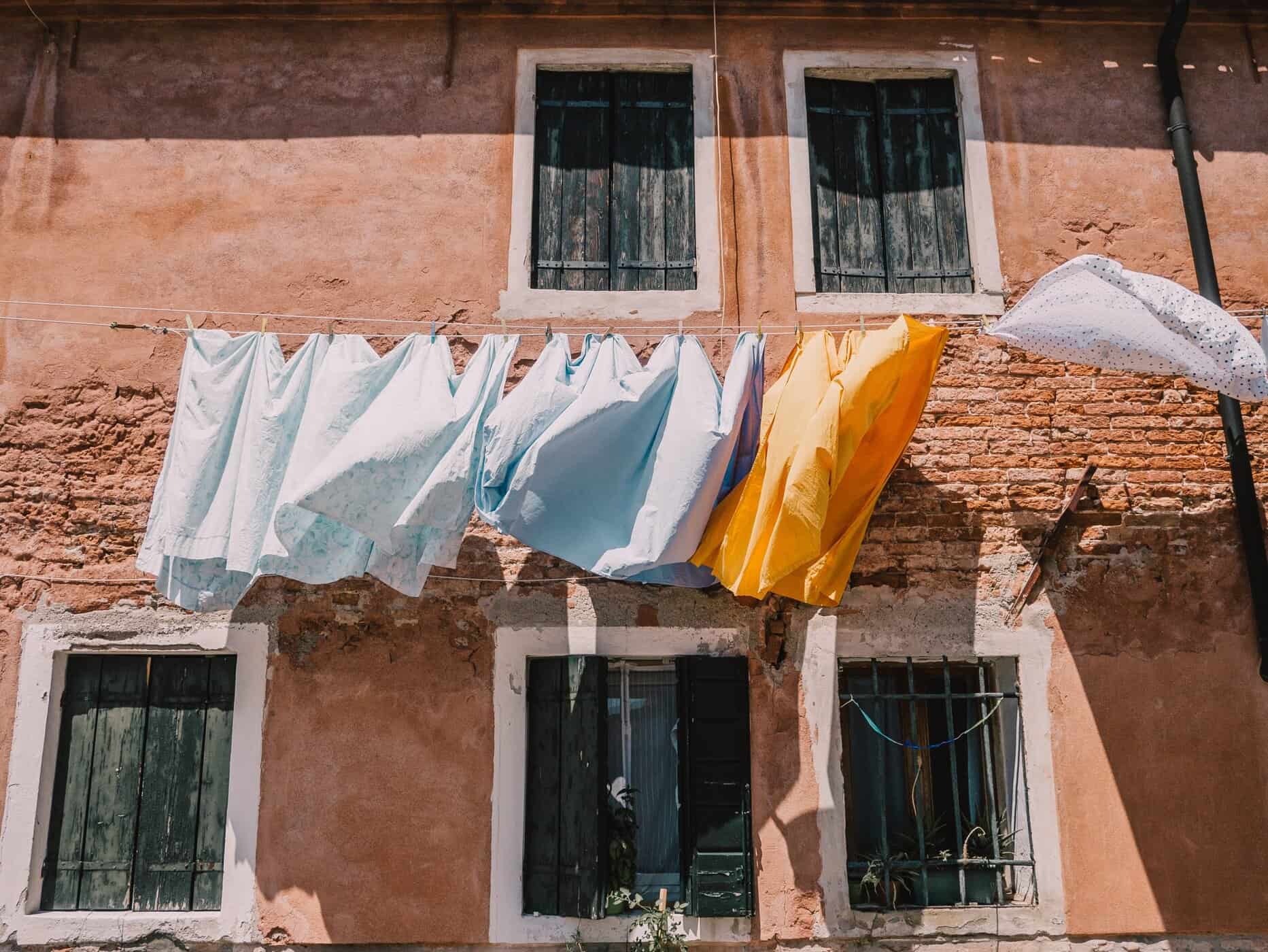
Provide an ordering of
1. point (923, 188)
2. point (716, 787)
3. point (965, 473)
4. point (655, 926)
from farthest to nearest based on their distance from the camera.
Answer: point (923, 188) < point (965, 473) < point (716, 787) < point (655, 926)

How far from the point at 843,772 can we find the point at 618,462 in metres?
1.78

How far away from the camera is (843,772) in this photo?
4.79 meters

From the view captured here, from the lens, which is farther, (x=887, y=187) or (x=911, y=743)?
(x=887, y=187)

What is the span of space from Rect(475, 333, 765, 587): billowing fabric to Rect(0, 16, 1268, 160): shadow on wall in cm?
184

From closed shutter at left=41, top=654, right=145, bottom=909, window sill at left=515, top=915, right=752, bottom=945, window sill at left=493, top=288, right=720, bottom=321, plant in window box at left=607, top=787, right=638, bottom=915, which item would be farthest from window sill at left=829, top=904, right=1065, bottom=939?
closed shutter at left=41, top=654, right=145, bottom=909

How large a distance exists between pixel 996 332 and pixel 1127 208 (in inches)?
64.4

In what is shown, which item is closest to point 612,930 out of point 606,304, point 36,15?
point 606,304

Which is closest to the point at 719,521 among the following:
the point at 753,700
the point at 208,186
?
the point at 753,700

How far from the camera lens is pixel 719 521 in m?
4.24

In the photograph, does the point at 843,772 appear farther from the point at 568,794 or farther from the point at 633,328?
the point at 633,328

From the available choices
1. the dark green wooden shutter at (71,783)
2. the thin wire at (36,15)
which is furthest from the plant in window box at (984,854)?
the thin wire at (36,15)

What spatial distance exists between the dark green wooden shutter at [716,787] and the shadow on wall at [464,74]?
2676 mm

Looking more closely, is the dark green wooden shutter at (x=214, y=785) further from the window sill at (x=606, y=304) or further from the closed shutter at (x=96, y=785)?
the window sill at (x=606, y=304)

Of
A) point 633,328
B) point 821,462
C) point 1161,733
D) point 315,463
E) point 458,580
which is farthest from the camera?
point 633,328
